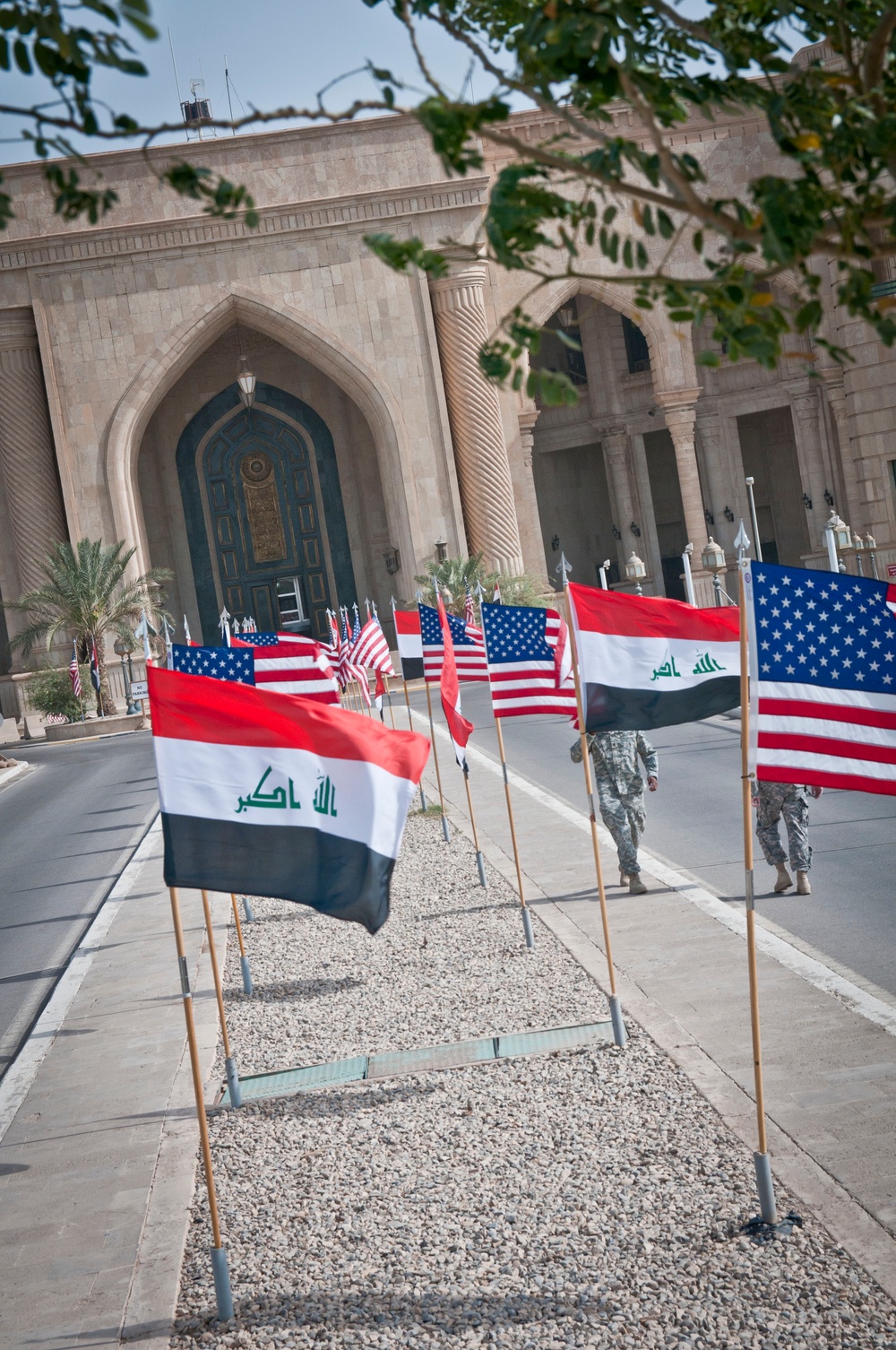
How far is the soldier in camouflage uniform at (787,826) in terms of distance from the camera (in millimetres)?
9523

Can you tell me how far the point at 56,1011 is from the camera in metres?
9.34

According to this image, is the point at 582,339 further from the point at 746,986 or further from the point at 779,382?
the point at 746,986

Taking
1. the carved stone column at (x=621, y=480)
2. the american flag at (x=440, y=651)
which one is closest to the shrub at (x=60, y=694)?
the carved stone column at (x=621, y=480)

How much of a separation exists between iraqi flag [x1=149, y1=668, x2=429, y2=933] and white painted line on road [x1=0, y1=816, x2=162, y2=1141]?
2757mm

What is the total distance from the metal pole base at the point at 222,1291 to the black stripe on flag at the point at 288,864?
1242mm

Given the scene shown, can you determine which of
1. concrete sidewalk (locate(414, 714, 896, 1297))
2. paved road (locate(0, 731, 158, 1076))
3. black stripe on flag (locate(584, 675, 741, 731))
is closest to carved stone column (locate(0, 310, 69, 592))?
paved road (locate(0, 731, 158, 1076))

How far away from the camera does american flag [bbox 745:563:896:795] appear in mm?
4957

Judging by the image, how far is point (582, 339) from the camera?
4650 cm

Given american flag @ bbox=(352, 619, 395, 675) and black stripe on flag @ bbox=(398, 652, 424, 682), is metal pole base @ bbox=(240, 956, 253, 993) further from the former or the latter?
american flag @ bbox=(352, 619, 395, 675)

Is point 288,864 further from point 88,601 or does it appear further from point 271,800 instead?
point 88,601

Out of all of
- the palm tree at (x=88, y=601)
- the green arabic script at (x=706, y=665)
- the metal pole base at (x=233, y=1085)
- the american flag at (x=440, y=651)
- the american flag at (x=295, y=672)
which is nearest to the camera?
the metal pole base at (x=233, y=1085)

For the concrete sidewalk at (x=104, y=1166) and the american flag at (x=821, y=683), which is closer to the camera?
the concrete sidewalk at (x=104, y=1166)

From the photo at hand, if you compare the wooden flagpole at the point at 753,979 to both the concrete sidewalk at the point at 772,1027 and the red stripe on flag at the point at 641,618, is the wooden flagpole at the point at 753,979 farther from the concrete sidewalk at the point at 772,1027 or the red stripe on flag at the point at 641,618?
the red stripe on flag at the point at 641,618

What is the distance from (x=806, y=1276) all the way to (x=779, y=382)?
43615mm
